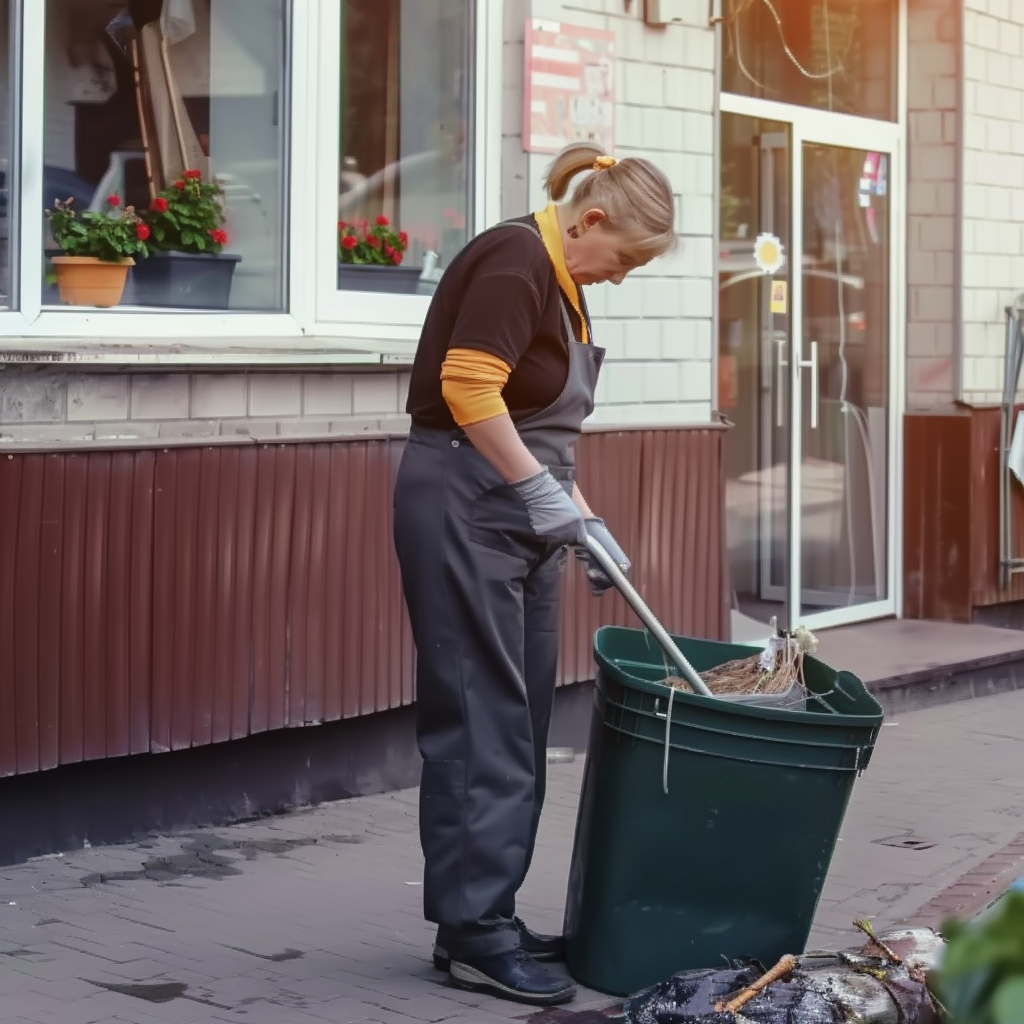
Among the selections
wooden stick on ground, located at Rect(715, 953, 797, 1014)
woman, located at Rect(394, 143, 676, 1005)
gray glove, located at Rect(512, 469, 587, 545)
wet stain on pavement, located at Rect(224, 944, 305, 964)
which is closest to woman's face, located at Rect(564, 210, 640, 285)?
woman, located at Rect(394, 143, 676, 1005)

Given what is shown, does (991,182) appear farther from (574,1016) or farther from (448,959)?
(574,1016)

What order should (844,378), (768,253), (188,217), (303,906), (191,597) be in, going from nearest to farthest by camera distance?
(303,906), (191,597), (188,217), (768,253), (844,378)

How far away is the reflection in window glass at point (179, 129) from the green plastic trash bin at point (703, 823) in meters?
2.46

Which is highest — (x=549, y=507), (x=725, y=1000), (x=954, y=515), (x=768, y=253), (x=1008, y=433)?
(x=768, y=253)

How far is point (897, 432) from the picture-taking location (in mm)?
9516

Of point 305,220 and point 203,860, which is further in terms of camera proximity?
point 305,220

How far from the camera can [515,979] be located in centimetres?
393

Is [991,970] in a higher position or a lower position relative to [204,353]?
lower

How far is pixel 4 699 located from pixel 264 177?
201 centimetres

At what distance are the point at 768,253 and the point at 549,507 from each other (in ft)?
17.3

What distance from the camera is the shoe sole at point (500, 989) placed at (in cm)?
390

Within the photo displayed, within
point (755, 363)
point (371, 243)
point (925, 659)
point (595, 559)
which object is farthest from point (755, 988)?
point (755, 363)

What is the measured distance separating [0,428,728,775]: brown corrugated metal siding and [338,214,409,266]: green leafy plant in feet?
2.27

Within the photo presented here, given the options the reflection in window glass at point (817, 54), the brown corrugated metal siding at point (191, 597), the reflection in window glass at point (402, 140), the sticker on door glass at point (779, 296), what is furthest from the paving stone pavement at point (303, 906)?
the reflection in window glass at point (817, 54)
